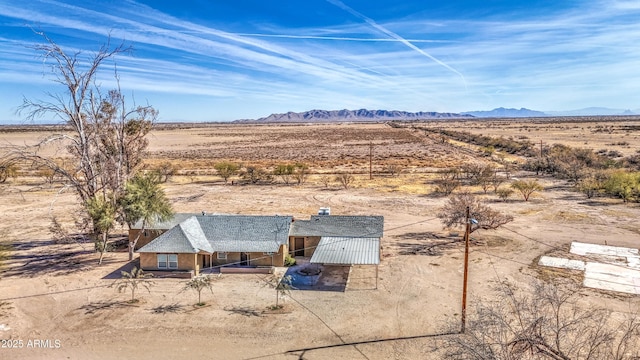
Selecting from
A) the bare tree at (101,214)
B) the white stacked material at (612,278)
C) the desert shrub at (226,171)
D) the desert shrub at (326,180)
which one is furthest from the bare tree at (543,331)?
the desert shrub at (226,171)

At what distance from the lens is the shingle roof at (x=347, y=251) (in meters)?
21.8

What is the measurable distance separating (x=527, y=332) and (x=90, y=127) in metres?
28.6

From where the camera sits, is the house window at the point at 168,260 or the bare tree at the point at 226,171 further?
the bare tree at the point at 226,171

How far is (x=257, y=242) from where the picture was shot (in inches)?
961

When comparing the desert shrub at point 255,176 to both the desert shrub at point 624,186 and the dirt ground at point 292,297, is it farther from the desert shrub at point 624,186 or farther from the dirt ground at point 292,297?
the desert shrub at point 624,186

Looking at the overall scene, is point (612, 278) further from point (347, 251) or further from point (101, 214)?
point (101, 214)

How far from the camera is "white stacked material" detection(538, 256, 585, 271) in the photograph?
922 inches

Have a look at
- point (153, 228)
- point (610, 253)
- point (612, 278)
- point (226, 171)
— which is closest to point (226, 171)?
point (226, 171)

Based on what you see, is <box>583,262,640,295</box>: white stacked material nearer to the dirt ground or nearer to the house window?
the dirt ground

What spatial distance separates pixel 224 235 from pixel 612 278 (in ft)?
66.5

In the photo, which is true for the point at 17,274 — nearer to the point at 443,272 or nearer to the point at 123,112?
the point at 123,112

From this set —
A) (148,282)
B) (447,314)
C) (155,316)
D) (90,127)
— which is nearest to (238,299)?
(155,316)

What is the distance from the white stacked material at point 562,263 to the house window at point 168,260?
64.9ft

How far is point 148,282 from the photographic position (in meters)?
22.2
